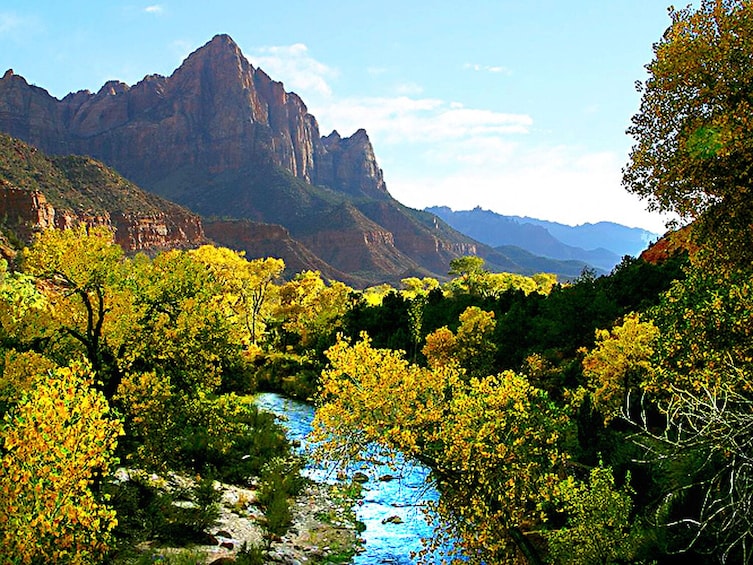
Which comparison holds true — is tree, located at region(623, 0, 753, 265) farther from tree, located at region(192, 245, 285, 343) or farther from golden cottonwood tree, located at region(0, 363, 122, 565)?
tree, located at region(192, 245, 285, 343)

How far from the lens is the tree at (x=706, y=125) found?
28.6 feet

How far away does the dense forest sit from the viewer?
27.5ft

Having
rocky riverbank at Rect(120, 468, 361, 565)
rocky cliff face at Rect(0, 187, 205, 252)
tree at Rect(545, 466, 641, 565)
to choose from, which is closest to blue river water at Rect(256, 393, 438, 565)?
rocky riverbank at Rect(120, 468, 361, 565)

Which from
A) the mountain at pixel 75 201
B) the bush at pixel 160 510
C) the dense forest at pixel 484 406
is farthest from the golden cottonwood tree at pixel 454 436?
the mountain at pixel 75 201

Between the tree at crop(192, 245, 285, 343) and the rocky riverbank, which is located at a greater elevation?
the tree at crop(192, 245, 285, 343)

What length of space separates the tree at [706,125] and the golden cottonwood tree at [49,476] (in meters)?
11.0

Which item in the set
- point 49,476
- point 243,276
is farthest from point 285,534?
point 243,276

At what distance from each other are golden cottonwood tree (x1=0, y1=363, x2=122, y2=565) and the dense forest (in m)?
0.04

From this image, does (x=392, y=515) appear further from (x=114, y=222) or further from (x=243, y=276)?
(x=114, y=222)

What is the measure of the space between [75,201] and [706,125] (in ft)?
331

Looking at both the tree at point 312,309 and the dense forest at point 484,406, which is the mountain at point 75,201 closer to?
the tree at point 312,309

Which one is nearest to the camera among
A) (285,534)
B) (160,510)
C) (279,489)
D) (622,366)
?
(160,510)

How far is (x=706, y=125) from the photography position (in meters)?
9.00

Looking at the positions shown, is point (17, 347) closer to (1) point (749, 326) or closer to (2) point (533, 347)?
(1) point (749, 326)
